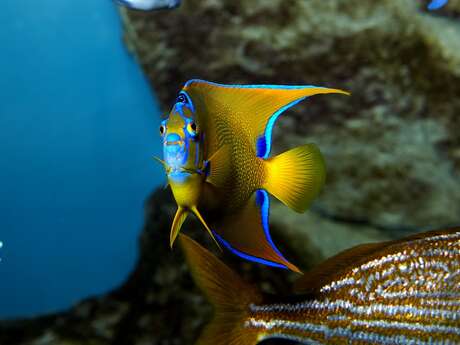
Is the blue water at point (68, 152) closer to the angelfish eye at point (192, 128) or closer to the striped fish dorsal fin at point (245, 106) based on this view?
the striped fish dorsal fin at point (245, 106)

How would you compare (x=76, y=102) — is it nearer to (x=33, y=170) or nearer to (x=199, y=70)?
(x=33, y=170)

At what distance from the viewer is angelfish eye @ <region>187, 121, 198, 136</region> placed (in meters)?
0.94

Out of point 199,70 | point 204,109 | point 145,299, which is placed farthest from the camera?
point 199,70

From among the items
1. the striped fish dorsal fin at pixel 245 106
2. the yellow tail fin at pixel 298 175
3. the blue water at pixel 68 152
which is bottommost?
the blue water at pixel 68 152

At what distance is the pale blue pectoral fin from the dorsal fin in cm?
14

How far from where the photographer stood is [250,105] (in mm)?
1124

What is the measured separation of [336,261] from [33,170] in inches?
131

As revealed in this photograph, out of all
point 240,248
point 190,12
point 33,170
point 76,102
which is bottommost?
point 33,170

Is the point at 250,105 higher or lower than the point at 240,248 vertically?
higher

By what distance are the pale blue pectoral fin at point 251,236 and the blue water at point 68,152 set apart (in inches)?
115

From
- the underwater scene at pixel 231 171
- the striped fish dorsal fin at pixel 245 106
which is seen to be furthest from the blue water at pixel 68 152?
the striped fish dorsal fin at pixel 245 106

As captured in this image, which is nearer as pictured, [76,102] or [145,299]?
[145,299]

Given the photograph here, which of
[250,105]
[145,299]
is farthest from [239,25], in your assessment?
[250,105]

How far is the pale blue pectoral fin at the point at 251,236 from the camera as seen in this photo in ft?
3.65
